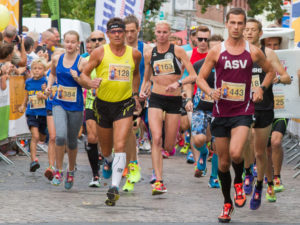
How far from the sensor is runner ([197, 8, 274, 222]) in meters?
7.99

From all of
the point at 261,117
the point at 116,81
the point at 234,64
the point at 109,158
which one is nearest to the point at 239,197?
the point at 234,64

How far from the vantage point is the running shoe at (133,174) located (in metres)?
10.4

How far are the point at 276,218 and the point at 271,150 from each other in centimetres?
265

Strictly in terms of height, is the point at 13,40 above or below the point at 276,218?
above

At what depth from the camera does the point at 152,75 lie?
35.3 ft

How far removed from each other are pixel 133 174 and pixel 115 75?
1806 mm

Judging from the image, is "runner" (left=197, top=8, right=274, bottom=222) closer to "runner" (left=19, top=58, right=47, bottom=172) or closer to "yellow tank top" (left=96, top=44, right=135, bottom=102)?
"yellow tank top" (left=96, top=44, right=135, bottom=102)

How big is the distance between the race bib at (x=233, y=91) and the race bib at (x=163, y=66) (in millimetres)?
2668

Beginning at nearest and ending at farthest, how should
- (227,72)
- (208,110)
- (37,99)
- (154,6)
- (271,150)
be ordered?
1. (227,72)
2. (271,150)
3. (208,110)
4. (37,99)
5. (154,6)

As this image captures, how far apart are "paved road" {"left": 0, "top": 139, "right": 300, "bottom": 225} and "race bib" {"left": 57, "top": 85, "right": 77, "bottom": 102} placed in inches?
43.9

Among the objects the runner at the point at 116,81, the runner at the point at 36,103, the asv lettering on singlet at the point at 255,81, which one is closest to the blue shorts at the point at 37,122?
the runner at the point at 36,103

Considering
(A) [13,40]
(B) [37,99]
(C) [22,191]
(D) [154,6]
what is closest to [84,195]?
(C) [22,191]

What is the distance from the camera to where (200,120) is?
11.4 m

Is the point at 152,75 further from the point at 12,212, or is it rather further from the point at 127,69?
the point at 12,212
